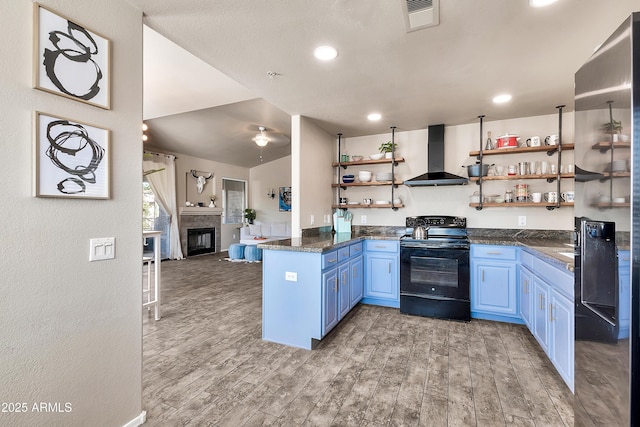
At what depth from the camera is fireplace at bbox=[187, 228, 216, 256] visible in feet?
23.9

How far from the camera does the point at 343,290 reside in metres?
2.90

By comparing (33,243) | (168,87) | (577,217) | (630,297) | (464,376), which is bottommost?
(464,376)

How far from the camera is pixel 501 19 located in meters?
1.65

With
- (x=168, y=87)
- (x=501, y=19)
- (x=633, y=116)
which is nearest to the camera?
(x=633, y=116)

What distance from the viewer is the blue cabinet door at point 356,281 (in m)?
3.14

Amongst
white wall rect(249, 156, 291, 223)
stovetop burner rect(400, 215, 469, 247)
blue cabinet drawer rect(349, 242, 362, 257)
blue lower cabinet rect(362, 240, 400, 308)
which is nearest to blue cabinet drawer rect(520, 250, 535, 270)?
stovetop burner rect(400, 215, 469, 247)

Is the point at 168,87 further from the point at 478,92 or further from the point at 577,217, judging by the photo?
the point at 577,217

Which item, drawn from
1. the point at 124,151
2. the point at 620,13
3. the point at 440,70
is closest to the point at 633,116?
the point at 620,13

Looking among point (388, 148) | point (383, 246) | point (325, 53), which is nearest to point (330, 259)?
point (383, 246)

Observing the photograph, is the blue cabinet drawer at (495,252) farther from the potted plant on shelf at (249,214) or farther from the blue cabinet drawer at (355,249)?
the potted plant on shelf at (249,214)

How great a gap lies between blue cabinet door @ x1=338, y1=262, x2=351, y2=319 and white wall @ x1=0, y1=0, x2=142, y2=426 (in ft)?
5.60

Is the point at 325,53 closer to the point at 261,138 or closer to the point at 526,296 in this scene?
the point at 526,296

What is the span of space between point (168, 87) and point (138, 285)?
2606 millimetres

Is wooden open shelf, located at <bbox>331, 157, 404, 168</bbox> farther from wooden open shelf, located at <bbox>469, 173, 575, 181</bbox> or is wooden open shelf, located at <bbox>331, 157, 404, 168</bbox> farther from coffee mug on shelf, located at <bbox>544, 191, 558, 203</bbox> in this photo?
coffee mug on shelf, located at <bbox>544, 191, 558, 203</bbox>
